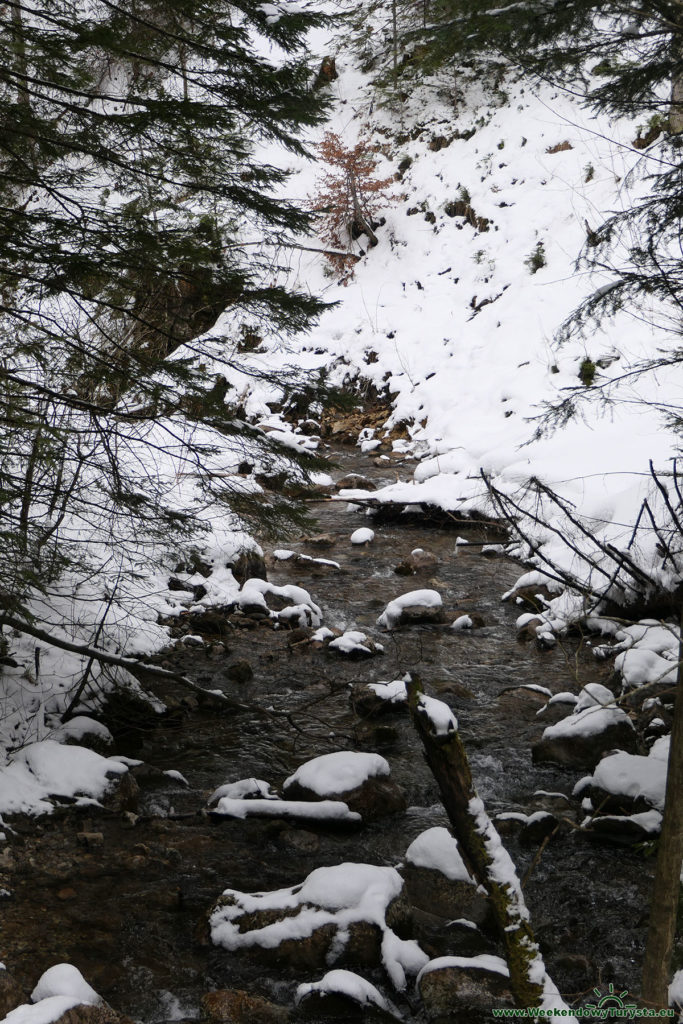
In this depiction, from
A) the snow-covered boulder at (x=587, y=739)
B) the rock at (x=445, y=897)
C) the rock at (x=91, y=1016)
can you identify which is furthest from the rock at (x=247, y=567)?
the rock at (x=91, y=1016)

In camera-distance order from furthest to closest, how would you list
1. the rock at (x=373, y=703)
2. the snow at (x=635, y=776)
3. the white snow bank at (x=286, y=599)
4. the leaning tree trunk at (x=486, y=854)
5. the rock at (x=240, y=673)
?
the white snow bank at (x=286, y=599), the rock at (x=240, y=673), the rock at (x=373, y=703), the snow at (x=635, y=776), the leaning tree trunk at (x=486, y=854)

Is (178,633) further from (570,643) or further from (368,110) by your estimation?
(368,110)

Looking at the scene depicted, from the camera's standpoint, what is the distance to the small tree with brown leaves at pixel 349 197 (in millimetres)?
18531

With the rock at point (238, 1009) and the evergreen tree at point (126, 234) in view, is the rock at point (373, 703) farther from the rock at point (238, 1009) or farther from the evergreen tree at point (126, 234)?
the rock at point (238, 1009)

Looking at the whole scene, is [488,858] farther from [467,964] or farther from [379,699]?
[379,699]

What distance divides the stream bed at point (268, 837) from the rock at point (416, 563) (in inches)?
49.9

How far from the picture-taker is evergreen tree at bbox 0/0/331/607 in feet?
12.4

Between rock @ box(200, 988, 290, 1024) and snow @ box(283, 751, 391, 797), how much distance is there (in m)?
1.46

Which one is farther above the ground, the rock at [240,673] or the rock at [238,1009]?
the rock at [240,673]

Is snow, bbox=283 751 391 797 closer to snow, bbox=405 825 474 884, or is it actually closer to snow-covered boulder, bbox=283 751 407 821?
snow-covered boulder, bbox=283 751 407 821

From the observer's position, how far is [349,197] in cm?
1870

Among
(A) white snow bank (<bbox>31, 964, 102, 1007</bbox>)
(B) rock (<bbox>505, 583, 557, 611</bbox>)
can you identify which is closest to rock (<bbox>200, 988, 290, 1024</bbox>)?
(A) white snow bank (<bbox>31, 964, 102, 1007</bbox>)

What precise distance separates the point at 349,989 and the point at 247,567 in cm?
554

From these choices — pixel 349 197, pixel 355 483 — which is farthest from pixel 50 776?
pixel 349 197
